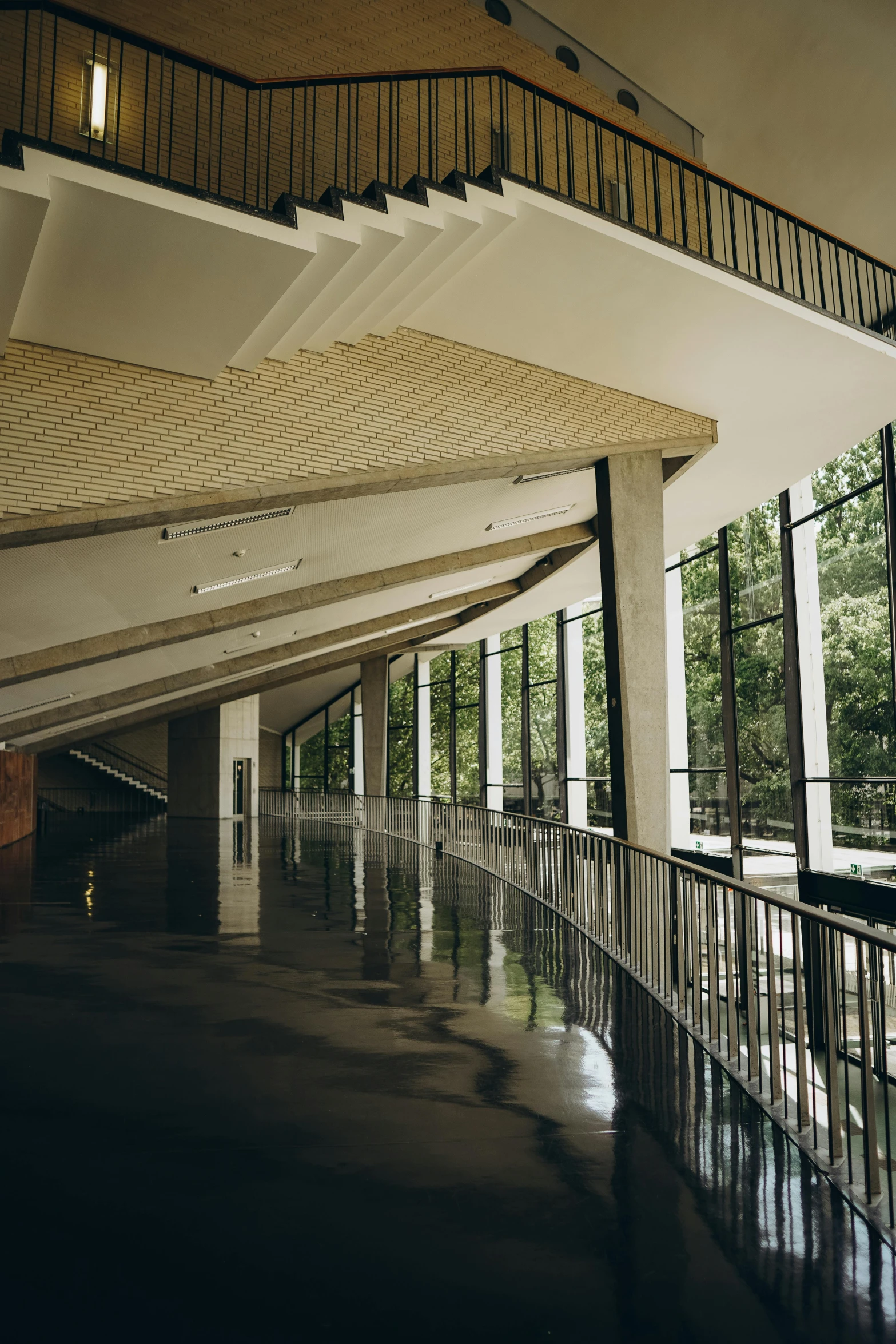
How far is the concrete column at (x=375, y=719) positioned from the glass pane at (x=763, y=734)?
16.8 metres

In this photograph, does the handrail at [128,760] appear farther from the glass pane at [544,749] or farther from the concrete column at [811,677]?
the concrete column at [811,677]

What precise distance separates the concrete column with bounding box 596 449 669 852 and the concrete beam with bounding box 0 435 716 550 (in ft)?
1.42

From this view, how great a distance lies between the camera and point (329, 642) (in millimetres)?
22031

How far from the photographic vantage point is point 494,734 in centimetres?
2691

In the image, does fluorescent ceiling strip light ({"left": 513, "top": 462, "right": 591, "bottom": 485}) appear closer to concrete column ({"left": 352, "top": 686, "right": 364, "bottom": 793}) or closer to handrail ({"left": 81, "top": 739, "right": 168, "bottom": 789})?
concrete column ({"left": 352, "top": 686, "right": 364, "bottom": 793})

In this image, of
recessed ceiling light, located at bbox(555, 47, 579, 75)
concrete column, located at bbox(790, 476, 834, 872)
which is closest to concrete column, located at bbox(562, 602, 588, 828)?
concrete column, located at bbox(790, 476, 834, 872)

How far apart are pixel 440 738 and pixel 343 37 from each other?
23.5 m

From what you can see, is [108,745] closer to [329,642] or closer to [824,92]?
[329,642]

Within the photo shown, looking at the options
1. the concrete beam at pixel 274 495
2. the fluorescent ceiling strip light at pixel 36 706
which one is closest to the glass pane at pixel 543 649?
the fluorescent ceiling strip light at pixel 36 706

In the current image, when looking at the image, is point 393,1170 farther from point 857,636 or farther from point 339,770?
point 339,770

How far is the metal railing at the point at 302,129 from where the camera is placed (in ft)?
22.7

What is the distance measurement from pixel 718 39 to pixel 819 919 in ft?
34.8

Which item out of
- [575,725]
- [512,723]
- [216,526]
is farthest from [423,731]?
[216,526]

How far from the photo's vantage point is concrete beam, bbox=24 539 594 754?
21344mm
